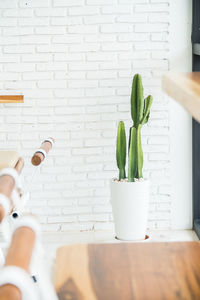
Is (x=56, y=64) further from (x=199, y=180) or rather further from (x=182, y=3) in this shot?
(x=199, y=180)

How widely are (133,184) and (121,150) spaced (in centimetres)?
26

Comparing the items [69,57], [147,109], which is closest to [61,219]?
[147,109]

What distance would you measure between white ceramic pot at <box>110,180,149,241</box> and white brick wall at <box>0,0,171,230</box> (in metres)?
0.35

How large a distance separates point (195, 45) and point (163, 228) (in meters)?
1.45

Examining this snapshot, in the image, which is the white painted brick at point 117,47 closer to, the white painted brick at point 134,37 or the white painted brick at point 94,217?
the white painted brick at point 134,37

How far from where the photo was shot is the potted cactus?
3959 millimetres

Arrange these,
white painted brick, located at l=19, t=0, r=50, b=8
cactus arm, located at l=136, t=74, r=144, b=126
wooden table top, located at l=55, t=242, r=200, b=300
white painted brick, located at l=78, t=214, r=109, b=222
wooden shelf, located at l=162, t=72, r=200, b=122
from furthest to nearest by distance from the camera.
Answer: white painted brick, located at l=78, t=214, r=109, b=222
white painted brick, located at l=19, t=0, r=50, b=8
cactus arm, located at l=136, t=74, r=144, b=126
wooden table top, located at l=55, t=242, r=200, b=300
wooden shelf, located at l=162, t=72, r=200, b=122

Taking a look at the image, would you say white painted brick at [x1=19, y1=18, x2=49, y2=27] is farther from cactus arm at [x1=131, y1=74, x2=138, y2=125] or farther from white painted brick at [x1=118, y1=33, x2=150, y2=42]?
cactus arm at [x1=131, y1=74, x2=138, y2=125]

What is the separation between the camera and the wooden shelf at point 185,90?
81cm

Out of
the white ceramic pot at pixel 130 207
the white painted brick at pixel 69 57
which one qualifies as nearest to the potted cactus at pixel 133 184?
the white ceramic pot at pixel 130 207

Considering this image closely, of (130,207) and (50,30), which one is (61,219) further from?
(50,30)

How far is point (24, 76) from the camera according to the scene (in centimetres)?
424

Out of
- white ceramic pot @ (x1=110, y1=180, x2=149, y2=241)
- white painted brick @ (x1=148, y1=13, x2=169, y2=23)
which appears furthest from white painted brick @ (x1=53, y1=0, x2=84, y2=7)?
white ceramic pot @ (x1=110, y1=180, x2=149, y2=241)

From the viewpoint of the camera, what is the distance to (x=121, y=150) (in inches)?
158
